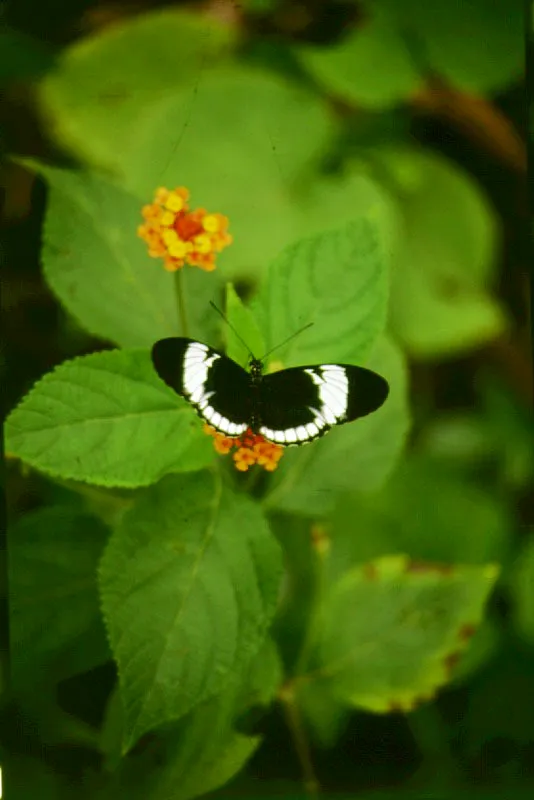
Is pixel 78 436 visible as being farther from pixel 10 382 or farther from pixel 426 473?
pixel 426 473

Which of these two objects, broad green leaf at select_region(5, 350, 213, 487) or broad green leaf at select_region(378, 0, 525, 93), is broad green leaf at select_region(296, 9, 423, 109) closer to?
broad green leaf at select_region(378, 0, 525, 93)

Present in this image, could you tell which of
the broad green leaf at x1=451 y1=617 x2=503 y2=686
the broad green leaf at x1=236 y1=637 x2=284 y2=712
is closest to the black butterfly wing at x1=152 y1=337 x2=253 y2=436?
the broad green leaf at x1=236 y1=637 x2=284 y2=712

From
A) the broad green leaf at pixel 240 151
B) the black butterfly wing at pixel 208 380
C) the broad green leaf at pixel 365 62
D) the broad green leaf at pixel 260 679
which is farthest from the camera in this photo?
the broad green leaf at pixel 365 62

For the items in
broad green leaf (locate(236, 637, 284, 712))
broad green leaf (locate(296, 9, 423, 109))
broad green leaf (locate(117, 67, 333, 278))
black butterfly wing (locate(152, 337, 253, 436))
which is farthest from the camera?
broad green leaf (locate(296, 9, 423, 109))

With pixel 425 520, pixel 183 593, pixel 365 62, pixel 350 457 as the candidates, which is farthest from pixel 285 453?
pixel 365 62

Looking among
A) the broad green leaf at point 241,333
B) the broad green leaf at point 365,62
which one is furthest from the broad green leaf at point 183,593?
the broad green leaf at point 365,62

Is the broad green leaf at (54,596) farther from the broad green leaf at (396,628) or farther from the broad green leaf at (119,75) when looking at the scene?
the broad green leaf at (119,75)

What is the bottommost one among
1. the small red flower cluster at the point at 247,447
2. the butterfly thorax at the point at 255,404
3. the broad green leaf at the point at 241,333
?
the small red flower cluster at the point at 247,447
